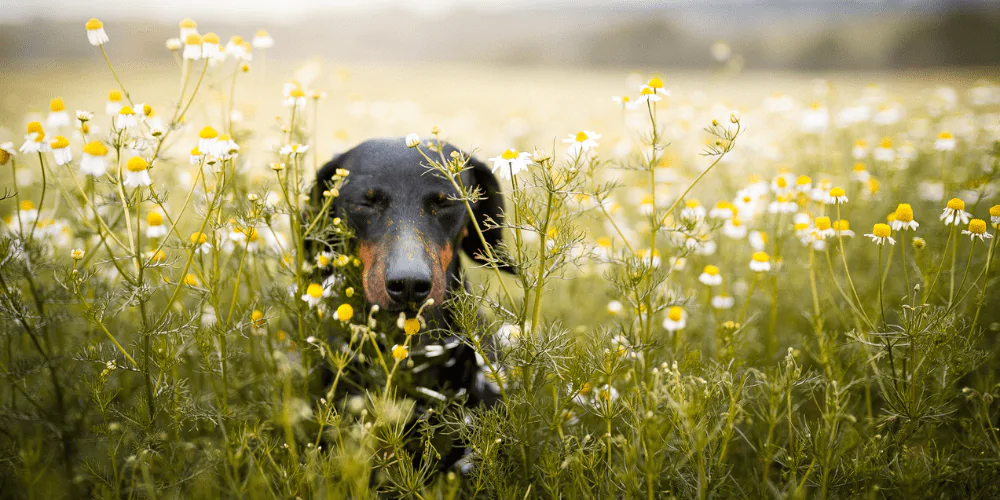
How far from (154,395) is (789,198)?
10.2ft

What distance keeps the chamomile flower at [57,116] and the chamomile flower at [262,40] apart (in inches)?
31.7

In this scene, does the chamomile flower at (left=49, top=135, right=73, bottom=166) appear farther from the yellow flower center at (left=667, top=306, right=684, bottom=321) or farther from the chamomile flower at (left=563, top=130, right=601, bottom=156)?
the yellow flower center at (left=667, top=306, right=684, bottom=321)

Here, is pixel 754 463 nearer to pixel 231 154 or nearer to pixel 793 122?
pixel 231 154

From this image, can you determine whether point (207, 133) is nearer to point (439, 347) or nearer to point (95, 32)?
point (95, 32)

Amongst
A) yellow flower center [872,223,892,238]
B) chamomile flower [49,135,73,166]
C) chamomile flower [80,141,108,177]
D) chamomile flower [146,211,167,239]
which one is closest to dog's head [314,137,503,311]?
chamomile flower [146,211,167,239]

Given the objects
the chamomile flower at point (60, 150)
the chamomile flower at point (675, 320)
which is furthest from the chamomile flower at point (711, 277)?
the chamomile flower at point (60, 150)

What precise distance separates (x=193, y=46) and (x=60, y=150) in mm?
594

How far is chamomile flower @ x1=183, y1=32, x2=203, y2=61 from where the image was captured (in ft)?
6.81

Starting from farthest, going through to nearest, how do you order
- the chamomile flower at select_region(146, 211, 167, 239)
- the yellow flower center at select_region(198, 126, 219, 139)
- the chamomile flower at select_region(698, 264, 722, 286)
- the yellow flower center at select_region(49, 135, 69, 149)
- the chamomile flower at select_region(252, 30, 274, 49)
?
the chamomile flower at select_region(698, 264, 722, 286), the chamomile flower at select_region(252, 30, 274, 49), the chamomile flower at select_region(146, 211, 167, 239), the yellow flower center at select_region(198, 126, 219, 139), the yellow flower center at select_region(49, 135, 69, 149)

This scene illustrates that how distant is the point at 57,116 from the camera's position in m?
2.12

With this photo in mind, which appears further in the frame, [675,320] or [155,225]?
[675,320]

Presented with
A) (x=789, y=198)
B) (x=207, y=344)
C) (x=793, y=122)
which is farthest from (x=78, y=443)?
(x=793, y=122)

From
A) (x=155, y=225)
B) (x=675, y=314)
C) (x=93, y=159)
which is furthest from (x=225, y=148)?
A: (x=675, y=314)

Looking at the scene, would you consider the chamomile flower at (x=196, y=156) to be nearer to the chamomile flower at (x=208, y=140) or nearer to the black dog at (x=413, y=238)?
the chamomile flower at (x=208, y=140)
